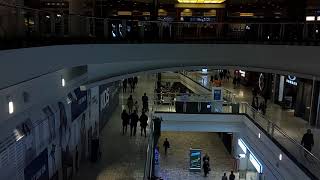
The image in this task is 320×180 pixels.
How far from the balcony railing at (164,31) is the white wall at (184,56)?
7.6 inches

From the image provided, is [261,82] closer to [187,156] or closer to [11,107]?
[187,156]

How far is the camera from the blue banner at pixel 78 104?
13606 mm

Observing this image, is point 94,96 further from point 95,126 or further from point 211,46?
point 211,46

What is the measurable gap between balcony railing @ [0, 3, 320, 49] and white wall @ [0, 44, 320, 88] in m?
0.19

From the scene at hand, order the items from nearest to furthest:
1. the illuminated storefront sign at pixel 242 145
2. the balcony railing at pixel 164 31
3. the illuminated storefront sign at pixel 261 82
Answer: the balcony railing at pixel 164 31, the illuminated storefront sign at pixel 242 145, the illuminated storefront sign at pixel 261 82

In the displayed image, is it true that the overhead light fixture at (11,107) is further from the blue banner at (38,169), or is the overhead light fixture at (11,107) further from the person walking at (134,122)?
the person walking at (134,122)

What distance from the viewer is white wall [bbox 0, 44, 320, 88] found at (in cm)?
1076

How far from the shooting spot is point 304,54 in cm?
1335

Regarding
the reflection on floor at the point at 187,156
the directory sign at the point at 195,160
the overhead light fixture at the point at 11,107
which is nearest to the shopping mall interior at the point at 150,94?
the overhead light fixture at the point at 11,107

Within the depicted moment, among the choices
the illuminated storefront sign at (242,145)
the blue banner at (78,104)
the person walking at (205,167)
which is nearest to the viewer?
the blue banner at (78,104)

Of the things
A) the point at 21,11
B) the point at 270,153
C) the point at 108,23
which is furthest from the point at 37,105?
the point at 270,153

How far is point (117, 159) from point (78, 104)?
2441 millimetres

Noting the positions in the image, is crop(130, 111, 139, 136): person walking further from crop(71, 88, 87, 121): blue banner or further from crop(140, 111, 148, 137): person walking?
crop(71, 88, 87, 121): blue banner

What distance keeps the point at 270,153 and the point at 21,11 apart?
37.6ft
